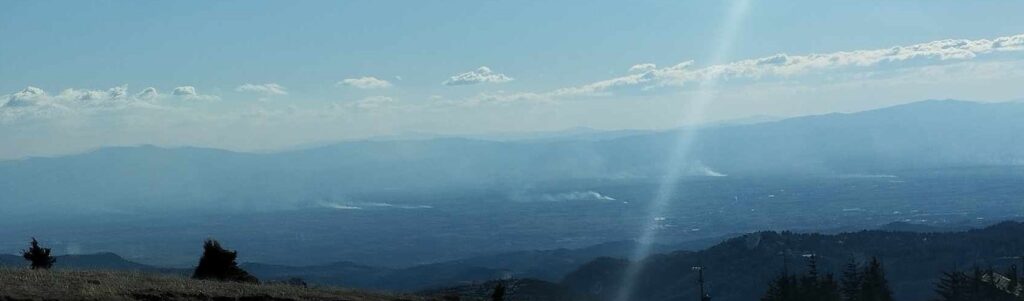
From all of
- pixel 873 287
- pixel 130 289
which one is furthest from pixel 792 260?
pixel 130 289

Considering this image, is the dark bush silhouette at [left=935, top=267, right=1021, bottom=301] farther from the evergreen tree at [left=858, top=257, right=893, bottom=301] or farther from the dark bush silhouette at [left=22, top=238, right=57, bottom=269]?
the dark bush silhouette at [left=22, top=238, right=57, bottom=269]

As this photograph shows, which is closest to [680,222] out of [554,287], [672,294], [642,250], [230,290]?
[642,250]

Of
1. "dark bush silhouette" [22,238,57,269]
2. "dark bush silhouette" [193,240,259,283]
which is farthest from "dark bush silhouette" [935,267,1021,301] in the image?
"dark bush silhouette" [22,238,57,269]

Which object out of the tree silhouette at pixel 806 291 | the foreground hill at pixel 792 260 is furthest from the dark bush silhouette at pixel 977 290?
the foreground hill at pixel 792 260

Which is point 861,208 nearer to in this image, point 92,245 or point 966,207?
point 966,207

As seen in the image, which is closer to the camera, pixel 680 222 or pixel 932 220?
pixel 932 220
